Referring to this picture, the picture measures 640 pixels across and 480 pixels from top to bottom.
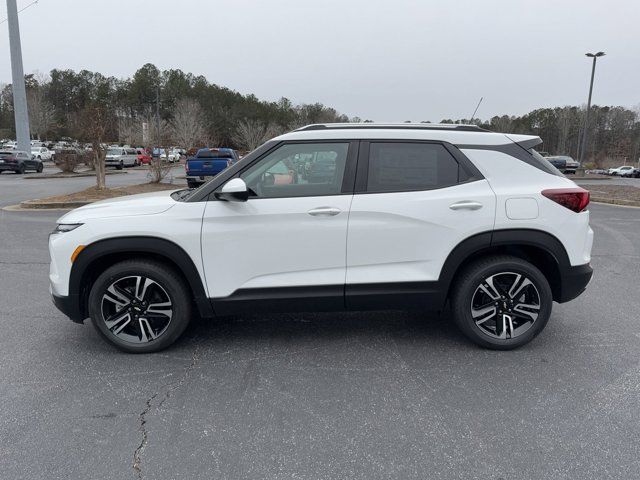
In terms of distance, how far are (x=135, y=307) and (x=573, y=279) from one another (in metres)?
3.52

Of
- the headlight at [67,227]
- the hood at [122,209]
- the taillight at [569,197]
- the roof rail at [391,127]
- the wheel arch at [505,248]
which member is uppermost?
the roof rail at [391,127]

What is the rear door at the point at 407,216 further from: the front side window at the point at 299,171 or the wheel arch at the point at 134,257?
the wheel arch at the point at 134,257

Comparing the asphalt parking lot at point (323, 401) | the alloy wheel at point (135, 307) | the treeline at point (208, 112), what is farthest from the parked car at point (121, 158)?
the asphalt parking lot at point (323, 401)

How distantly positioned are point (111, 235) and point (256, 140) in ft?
159

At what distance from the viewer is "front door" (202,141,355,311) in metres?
3.67

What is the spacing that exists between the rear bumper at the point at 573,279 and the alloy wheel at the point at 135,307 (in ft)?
10.4

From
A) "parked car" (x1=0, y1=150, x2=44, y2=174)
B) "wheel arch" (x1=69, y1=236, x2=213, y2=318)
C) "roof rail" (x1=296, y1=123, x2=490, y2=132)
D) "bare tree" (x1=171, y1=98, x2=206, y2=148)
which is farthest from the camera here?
"bare tree" (x1=171, y1=98, x2=206, y2=148)

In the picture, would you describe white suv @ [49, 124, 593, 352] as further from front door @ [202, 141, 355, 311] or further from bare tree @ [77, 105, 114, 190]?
bare tree @ [77, 105, 114, 190]

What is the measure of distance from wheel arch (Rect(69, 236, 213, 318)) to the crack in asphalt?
1.36 feet

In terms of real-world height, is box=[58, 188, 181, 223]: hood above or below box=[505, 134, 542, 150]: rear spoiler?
below

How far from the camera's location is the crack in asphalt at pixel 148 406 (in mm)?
2584

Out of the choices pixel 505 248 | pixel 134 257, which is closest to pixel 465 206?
pixel 505 248

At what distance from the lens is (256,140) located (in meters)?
50.6

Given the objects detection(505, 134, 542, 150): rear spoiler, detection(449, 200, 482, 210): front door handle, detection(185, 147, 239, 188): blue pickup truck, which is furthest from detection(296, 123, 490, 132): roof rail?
detection(185, 147, 239, 188): blue pickup truck
